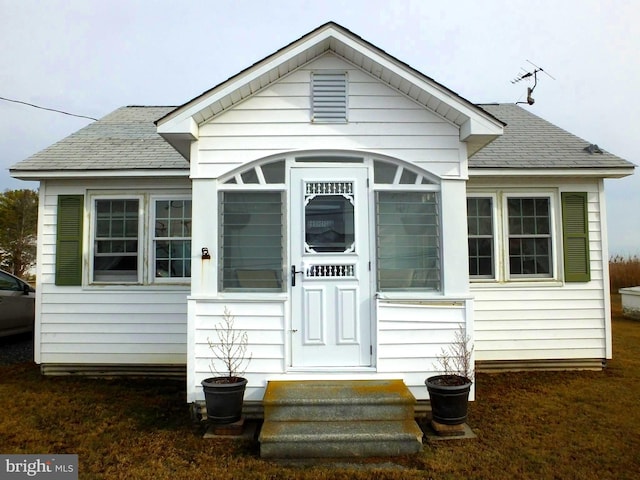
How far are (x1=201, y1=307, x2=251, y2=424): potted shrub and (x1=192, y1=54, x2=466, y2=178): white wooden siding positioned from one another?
1.74 metres

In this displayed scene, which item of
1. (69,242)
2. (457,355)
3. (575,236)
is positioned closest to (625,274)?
(575,236)

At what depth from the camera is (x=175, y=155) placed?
22.9 feet

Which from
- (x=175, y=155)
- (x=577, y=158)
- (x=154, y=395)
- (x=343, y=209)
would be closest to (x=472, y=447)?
(x=343, y=209)

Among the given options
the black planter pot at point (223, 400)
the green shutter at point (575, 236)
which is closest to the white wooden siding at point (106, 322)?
the black planter pot at point (223, 400)

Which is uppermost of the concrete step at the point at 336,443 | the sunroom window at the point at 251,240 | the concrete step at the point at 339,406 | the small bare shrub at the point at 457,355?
the sunroom window at the point at 251,240

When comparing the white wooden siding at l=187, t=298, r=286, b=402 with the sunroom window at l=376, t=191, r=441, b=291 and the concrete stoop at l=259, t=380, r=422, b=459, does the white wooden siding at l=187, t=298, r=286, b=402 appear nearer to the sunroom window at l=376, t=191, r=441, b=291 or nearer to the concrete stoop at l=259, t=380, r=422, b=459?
the concrete stoop at l=259, t=380, r=422, b=459

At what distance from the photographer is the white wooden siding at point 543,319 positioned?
6672mm

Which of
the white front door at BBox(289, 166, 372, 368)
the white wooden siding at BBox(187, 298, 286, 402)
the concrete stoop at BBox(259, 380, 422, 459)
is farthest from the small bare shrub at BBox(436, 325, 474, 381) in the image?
the white wooden siding at BBox(187, 298, 286, 402)

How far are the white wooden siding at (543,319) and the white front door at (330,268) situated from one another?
267 centimetres

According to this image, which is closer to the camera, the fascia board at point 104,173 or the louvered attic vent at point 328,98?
the louvered attic vent at point 328,98

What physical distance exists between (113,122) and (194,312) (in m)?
5.27

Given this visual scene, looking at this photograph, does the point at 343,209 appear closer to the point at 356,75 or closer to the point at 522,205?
the point at 356,75

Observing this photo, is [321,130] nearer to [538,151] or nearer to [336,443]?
[336,443]

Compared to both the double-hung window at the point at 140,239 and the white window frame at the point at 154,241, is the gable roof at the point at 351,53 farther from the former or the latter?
the double-hung window at the point at 140,239
